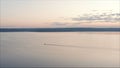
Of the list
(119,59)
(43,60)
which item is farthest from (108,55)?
(43,60)

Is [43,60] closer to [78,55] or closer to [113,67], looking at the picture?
[78,55]

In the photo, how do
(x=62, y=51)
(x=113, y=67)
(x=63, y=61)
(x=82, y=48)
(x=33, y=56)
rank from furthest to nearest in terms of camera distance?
(x=82, y=48) → (x=62, y=51) → (x=33, y=56) → (x=63, y=61) → (x=113, y=67)

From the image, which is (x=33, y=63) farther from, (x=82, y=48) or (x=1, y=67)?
(x=82, y=48)

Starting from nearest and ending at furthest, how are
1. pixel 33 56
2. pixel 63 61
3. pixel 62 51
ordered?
1. pixel 63 61
2. pixel 33 56
3. pixel 62 51

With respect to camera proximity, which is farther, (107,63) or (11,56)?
(11,56)

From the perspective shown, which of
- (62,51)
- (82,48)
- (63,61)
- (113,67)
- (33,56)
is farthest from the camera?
(82,48)

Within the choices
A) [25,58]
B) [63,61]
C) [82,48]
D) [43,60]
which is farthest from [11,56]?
[82,48]

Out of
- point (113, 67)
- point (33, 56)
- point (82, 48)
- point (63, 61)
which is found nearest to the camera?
point (113, 67)

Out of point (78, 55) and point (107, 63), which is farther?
point (78, 55)
